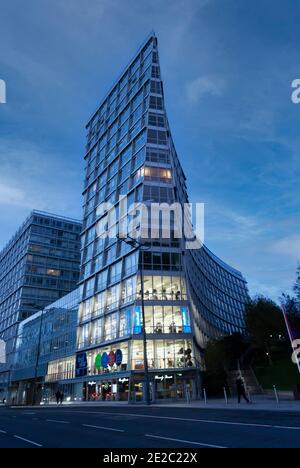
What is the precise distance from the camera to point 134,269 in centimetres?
4744

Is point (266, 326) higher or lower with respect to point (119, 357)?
higher

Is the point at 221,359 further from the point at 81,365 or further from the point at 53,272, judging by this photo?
the point at 53,272

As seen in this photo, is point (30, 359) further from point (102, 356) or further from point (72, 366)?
point (102, 356)

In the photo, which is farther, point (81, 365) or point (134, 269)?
point (81, 365)

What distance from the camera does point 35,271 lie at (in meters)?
95.9

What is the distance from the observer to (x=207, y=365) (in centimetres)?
4488

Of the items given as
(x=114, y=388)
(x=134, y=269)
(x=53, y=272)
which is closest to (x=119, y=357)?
(x=114, y=388)

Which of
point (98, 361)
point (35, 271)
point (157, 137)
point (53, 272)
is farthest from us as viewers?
point (53, 272)

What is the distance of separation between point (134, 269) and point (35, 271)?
56.7 meters

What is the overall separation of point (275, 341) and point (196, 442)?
176 feet

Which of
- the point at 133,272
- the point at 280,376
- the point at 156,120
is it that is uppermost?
the point at 156,120

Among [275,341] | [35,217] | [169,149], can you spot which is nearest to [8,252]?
[35,217]

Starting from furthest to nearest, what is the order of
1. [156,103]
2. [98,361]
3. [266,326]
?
[156,103], [266,326], [98,361]

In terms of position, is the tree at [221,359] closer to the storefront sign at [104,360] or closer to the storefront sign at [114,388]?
the storefront sign at [114,388]
